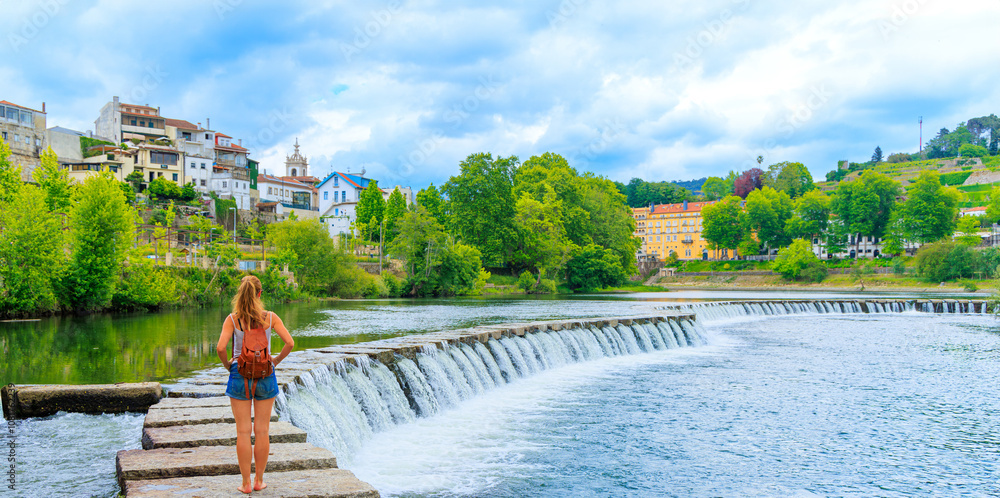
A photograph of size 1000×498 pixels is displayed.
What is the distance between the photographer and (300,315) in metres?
33.3

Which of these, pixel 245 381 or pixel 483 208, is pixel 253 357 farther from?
pixel 483 208

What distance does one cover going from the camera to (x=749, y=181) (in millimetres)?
155250

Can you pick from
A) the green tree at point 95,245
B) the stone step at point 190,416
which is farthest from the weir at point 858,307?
the stone step at point 190,416

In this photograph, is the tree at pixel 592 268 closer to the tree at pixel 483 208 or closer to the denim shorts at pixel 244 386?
the tree at pixel 483 208

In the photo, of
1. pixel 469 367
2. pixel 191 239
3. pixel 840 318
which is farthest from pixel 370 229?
pixel 469 367

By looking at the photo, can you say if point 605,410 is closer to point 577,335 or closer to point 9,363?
point 577,335

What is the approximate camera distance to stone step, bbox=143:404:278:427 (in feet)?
25.0

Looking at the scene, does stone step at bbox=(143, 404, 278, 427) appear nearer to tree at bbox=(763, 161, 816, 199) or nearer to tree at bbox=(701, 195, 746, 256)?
tree at bbox=(701, 195, 746, 256)

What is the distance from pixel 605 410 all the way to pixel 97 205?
89.0ft

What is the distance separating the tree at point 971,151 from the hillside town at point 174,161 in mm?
162365

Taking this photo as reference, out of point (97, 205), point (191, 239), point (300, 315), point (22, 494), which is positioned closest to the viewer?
point (22, 494)

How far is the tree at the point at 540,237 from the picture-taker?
71875 mm

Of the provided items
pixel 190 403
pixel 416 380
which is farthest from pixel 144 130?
pixel 190 403

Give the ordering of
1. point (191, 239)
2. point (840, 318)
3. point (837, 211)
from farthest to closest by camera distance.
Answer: point (837, 211)
point (191, 239)
point (840, 318)
